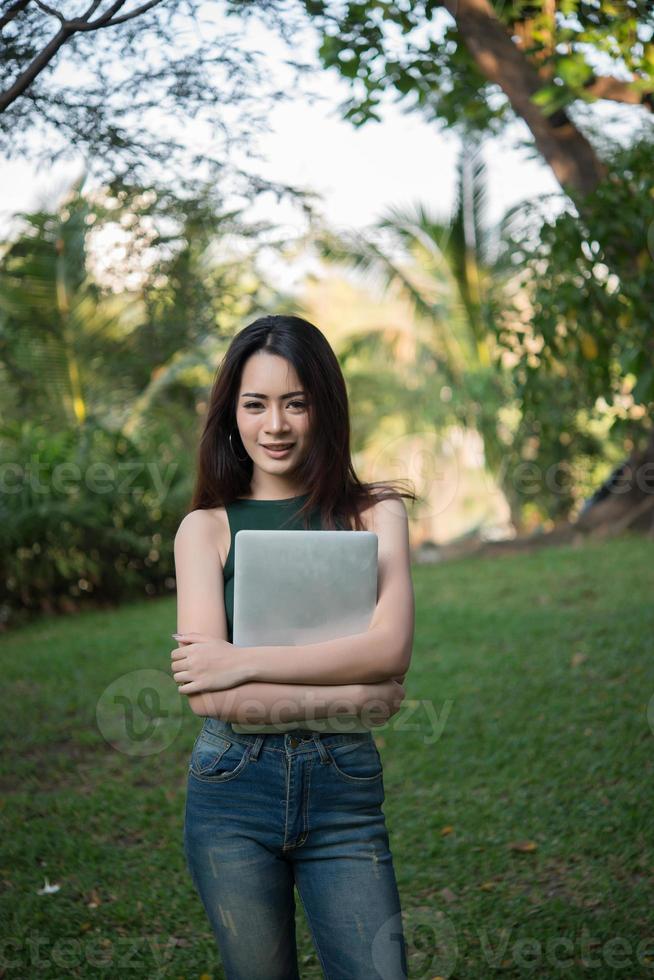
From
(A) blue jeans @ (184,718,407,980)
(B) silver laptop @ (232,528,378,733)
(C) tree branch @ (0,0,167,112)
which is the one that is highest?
(C) tree branch @ (0,0,167,112)

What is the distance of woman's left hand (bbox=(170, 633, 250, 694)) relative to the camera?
69.3 inches

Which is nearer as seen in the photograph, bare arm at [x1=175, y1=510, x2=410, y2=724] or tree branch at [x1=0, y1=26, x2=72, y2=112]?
bare arm at [x1=175, y1=510, x2=410, y2=724]

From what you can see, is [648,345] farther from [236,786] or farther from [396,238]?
[396,238]

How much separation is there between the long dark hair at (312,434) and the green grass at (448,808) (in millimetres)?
1738

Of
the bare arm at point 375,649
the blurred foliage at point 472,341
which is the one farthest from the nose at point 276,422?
the blurred foliage at point 472,341

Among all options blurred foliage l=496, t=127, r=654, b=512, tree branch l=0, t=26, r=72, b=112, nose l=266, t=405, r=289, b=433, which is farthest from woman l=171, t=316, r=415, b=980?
blurred foliage l=496, t=127, r=654, b=512

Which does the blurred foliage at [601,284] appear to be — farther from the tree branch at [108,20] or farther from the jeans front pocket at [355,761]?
the jeans front pocket at [355,761]

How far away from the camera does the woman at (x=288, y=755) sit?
1.72m

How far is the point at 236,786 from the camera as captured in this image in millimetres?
1743

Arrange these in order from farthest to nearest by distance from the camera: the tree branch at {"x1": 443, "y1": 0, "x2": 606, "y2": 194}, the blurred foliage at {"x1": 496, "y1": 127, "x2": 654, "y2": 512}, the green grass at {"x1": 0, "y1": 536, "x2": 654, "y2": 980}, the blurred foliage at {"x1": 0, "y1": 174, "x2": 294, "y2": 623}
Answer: the blurred foliage at {"x1": 0, "y1": 174, "x2": 294, "y2": 623}
the tree branch at {"x1": 443, "y1": 0, "x2": 606, "y2": 194}
the blurred foliage at {"x1": 496, "y1": 127, "x2": 654, "y2": 512}
the green grass at {"x1": 0, "y1": 536, "x2": 654, "y2": 980}

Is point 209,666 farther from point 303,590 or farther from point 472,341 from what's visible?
point 472,341

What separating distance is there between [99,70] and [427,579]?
6.56m

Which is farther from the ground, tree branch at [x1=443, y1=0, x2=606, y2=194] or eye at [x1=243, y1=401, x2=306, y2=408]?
tree branch at [x1=443, y1=0, x2=606, y2=194]

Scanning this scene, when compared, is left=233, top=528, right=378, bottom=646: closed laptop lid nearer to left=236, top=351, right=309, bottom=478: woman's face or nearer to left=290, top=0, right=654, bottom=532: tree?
left=236, top=351, right=309, bottom=478: woman's face
